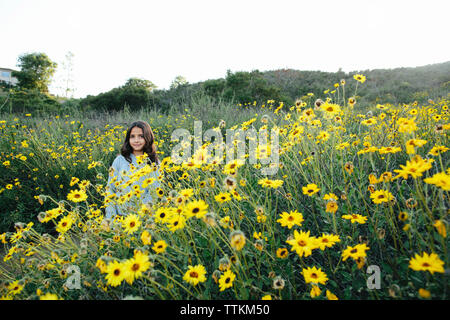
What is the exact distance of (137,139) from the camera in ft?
12.3

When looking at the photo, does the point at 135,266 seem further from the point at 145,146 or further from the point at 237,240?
the point at 145,146

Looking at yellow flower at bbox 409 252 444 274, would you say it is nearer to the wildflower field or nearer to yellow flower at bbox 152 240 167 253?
the wildflower field

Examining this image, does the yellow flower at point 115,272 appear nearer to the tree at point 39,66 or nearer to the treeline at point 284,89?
the treeline at point 284,89

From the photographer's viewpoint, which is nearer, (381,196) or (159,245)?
(159,245)

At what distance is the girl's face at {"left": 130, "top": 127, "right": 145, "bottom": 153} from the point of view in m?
3.74

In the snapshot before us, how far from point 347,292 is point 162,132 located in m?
5.31

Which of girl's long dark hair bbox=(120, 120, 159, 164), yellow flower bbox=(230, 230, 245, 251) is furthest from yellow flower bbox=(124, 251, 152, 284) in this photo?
girl's long dark hair bbox=(120, 120, 159, 164)

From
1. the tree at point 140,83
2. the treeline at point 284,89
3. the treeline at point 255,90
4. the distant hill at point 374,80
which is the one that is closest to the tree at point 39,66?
the treeline at point 255,90

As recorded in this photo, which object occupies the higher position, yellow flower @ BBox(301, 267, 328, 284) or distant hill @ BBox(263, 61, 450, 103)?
distant hill @ BBox(263, 61, 450, 103)

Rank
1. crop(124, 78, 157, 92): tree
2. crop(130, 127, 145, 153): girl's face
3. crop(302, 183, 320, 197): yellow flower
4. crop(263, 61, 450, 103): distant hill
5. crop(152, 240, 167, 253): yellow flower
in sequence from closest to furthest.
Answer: crop(152, 240, 167, 253): yellow flower < crop(302, 183, 320, 197): yellow flower < crop(130, 127, 145, 153): girl's face < crop(263, 61, 450, 103): distant hill < crop(124, 78, 157, 92): tree

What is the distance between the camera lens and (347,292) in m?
1.22

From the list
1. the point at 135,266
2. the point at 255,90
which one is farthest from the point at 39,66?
the point at 135,266

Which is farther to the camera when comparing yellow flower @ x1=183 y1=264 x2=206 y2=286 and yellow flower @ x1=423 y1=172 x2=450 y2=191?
yellow flower @ x1=183 y1=264 x2=206 y2=286

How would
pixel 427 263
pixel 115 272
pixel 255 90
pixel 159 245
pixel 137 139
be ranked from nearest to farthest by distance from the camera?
pixel 427 263 → pixel 115 272 → pixel 159 245 → pixel 137 139 → pixel 255 90
